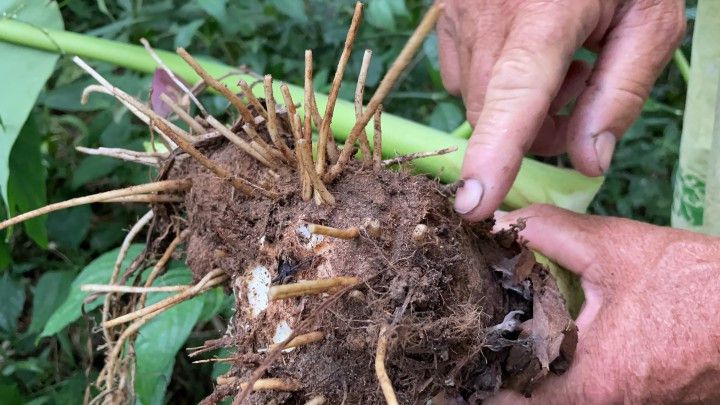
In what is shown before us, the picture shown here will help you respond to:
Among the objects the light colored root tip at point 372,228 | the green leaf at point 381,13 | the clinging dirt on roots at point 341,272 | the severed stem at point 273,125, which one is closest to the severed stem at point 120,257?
the clinging dirt on roots at point 341,272

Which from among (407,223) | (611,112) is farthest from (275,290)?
(611,112)

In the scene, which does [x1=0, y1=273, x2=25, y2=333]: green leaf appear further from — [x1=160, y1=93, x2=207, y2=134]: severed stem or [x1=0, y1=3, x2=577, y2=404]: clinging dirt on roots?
[x1=160, y1=93, x2=207, y2=134]: severed stem

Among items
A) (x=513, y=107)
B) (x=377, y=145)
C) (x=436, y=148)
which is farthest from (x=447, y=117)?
(x=377, y=145)

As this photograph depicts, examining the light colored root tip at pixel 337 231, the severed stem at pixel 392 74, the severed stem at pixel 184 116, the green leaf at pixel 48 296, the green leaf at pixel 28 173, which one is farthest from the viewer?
the green leaf at pixel 48 296

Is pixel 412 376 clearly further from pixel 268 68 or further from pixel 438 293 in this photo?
pixel 268 68

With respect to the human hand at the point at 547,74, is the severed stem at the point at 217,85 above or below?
above

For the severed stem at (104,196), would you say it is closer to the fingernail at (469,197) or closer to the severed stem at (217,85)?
the severed stem at (217,85)

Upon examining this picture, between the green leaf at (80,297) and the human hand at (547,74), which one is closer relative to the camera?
the human hand at (547,74)

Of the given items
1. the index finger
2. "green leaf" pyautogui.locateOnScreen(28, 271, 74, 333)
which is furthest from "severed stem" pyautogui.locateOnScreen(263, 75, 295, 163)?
"green leaf" pyautogui.locateOnScreen(28, 271, 74, 333)
